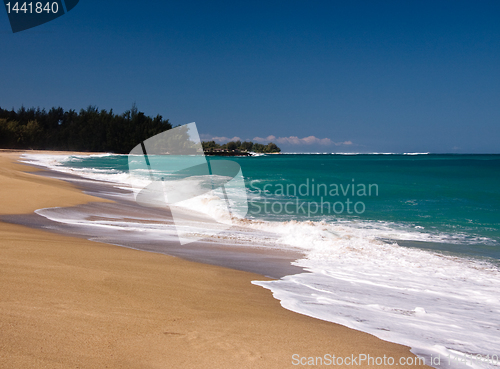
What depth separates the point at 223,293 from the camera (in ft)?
10.2

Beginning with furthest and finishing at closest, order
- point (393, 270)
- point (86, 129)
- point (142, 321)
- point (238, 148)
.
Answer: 1. point (238, 148)
2. point (86, 129)
3. point (393, 270)
4. point (142, 321)

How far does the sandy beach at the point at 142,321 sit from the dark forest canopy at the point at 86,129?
8018cm

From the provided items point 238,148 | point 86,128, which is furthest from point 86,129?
point 238,148

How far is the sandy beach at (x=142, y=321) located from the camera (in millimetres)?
1757

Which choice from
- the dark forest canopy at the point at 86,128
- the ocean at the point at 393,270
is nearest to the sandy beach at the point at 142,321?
the ocean at the point at 393,270

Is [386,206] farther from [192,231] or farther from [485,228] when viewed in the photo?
[192,231]

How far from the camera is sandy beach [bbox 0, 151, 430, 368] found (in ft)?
5.76

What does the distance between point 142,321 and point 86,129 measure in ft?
284

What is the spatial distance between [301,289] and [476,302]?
2.07 metres

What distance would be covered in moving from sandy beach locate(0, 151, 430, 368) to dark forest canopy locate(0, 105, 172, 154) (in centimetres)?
8018

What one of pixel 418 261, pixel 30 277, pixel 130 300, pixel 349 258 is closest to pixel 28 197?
pixel 30 277

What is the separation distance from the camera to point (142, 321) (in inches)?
86.0

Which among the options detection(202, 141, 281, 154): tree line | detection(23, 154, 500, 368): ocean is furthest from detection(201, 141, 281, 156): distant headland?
detection(23, 154, 500, 368): ocean

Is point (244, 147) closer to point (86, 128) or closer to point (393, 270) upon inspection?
point (86, 128)
